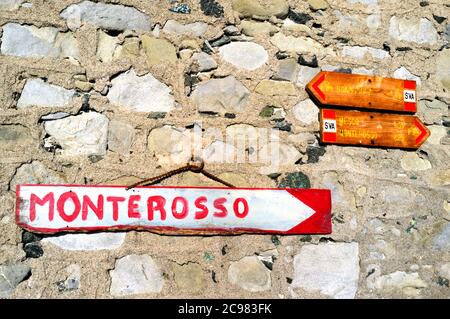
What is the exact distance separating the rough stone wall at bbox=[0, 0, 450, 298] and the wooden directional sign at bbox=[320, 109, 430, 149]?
0.05m

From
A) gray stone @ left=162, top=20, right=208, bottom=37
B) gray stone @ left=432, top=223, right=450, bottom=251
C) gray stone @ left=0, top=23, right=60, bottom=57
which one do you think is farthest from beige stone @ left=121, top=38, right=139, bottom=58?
gray stone @ left=432, top=223, right=450, bottom=251

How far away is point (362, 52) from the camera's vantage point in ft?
7.25

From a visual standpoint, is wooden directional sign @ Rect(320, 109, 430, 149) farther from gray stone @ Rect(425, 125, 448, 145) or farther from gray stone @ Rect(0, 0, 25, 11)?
gray stone @ Rect(0, 0, 25, 11)

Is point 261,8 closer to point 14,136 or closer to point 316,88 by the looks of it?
point 316,88

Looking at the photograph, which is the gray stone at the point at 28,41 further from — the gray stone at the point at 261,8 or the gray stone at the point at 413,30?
the gray stone at the point at 413,30

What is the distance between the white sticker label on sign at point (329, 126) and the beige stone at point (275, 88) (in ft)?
0.59

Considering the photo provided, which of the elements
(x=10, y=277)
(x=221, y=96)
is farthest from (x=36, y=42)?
(x=10, y=277)

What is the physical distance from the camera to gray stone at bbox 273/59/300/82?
208 cm

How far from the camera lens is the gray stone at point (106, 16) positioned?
1897 mm

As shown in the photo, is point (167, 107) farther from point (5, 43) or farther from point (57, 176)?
point (5, 43)

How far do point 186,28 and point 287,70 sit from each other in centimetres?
46

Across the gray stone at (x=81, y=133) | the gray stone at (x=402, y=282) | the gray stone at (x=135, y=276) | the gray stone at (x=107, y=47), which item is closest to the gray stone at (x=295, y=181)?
the gray stone at (x=402, y=282)

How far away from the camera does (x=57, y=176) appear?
180 cm

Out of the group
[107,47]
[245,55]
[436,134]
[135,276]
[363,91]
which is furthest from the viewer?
[436,134]
